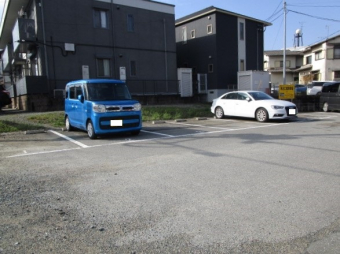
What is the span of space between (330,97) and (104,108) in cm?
1370

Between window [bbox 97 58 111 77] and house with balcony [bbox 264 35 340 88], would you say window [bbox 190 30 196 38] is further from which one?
house with balcony [bbox 264 35 340 88]

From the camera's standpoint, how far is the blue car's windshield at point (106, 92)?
873 cm

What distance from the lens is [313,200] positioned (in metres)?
3.62

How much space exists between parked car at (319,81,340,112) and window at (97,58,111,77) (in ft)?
45.3

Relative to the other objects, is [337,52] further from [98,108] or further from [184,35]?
[98,108]

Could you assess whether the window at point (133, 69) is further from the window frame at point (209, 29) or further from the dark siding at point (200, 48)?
the window frame at point (209, 29)

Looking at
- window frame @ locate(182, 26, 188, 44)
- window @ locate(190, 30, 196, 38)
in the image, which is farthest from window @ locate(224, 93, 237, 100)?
window frame @ locate(182, 26, 188, 44)

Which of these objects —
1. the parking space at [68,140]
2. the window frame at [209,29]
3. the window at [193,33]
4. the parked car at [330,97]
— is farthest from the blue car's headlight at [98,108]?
the window at [193,33]

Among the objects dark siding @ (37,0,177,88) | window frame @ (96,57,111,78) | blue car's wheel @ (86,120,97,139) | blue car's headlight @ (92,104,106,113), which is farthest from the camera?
window frame @ (96,57,111,78)

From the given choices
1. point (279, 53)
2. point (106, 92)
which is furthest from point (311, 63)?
point (106, 92)

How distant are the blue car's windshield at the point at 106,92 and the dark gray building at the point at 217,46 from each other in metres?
15.4

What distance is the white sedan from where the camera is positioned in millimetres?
11844

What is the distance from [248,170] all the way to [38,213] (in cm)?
340

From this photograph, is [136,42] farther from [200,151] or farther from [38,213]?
[38,213]
